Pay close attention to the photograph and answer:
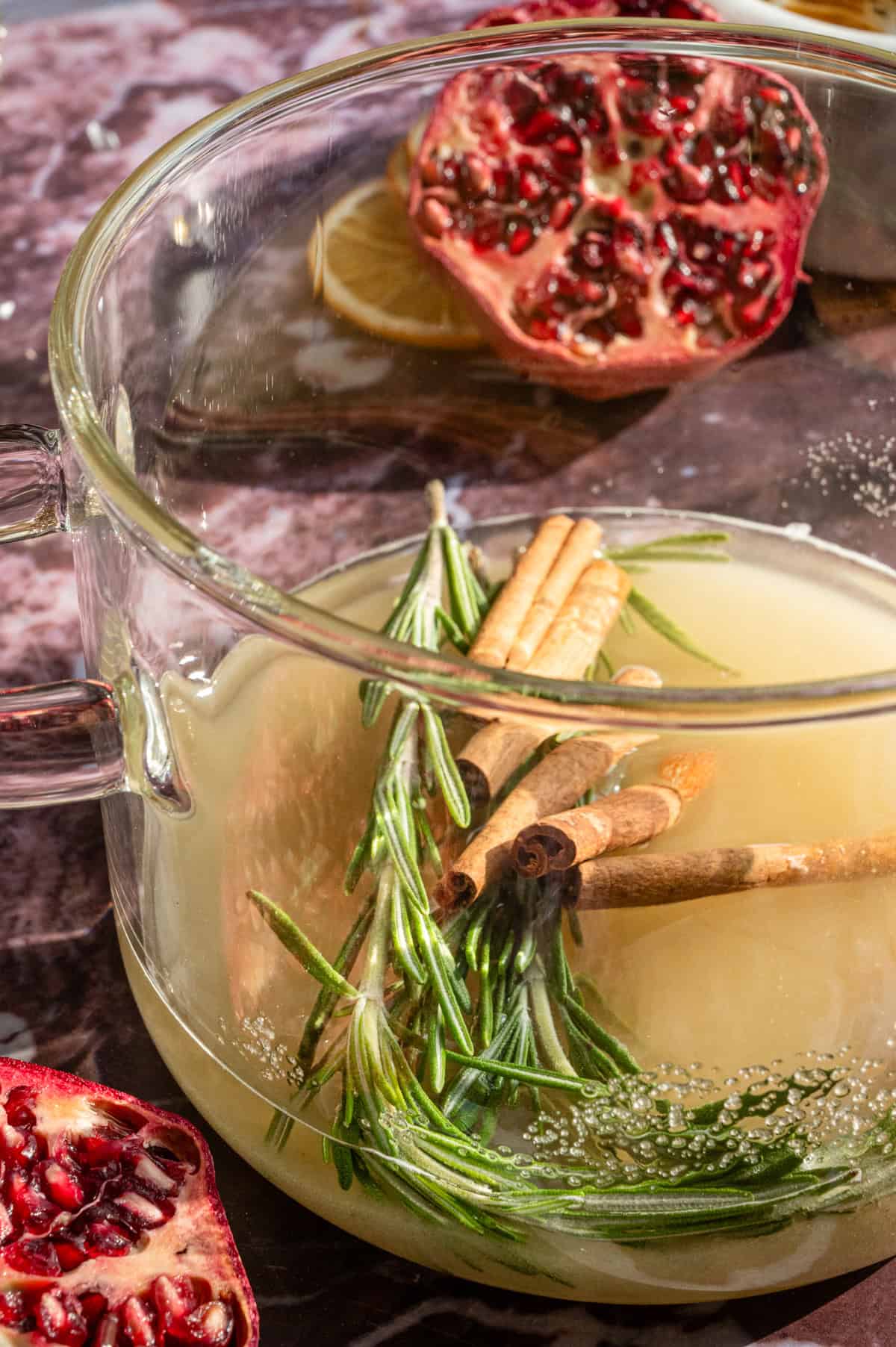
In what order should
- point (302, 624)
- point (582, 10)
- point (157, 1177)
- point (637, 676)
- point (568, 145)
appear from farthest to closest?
point (582, 10), point (568, 145), point (637, 676), point (157, 1177), point (302, 624)

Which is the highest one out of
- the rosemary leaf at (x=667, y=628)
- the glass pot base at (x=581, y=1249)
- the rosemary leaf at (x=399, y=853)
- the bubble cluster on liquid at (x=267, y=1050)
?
the rosemary leaf at (x=399, y=853)

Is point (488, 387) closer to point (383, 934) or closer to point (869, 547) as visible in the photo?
point (869, 547)

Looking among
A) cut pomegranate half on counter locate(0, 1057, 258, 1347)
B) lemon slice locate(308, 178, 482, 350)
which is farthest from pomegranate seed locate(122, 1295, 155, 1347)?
lemon slice locate(308, 178, 482, 350)

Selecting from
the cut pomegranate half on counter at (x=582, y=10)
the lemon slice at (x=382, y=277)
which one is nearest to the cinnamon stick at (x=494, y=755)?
the lemon slice at (x=382, y=277)

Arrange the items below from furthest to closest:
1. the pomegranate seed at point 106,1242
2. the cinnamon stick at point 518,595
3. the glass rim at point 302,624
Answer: the cinnamon stick at point 518,595 → the pomegranate seed at point 106,1242 → the glass rim at point 302,624

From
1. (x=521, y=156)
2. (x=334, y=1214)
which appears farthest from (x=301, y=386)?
(x=334, y=1214)

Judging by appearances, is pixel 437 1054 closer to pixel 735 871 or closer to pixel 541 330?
pixel 735 871

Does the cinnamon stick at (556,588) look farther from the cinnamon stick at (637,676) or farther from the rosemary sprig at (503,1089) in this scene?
the rosemary sprig at (503,1089)

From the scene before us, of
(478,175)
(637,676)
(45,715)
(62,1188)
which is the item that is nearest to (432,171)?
(478,175)
